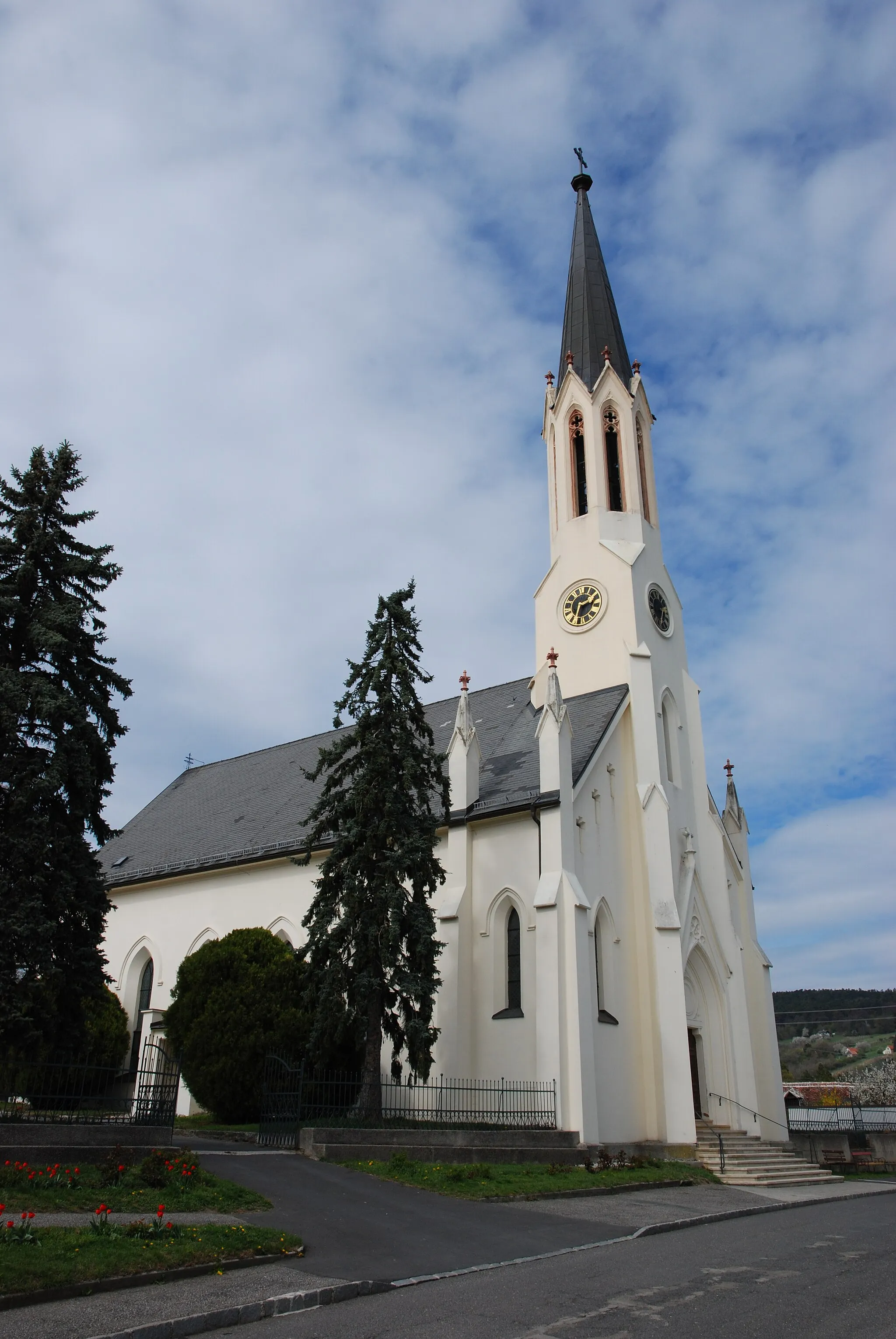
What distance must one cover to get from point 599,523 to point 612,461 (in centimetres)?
282

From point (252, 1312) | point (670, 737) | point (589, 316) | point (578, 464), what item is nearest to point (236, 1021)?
point (252, 1312)

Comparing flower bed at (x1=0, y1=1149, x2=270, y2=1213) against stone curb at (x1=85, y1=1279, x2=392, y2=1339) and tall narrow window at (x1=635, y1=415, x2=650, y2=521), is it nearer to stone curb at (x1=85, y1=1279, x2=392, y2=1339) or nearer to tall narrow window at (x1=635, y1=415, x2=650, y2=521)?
stone curb at (x1=85, y1=1279, x2=392, y2=1339)

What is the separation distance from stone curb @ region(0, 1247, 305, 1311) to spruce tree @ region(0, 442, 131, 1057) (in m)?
5.98

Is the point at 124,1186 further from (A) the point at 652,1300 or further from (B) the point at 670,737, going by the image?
(B) the point at 670,737

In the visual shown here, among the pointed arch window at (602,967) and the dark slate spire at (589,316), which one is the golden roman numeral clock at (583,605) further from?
the pointed arch window at (602,967)

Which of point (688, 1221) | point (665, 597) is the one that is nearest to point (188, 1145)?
point (688, 1221)

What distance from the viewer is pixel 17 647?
15328mm

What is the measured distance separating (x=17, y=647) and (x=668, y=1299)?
498 inches

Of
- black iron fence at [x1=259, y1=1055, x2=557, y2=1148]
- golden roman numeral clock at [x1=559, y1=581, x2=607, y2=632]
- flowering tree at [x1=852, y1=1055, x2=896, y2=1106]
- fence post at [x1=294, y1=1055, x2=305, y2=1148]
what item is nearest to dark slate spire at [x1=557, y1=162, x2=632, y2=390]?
golden roman numeral clock at [x1=559, y1=581, x2=607, y2=632]

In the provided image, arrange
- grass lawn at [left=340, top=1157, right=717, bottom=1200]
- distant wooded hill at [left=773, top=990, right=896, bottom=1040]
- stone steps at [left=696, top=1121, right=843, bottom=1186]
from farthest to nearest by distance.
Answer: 1. distant wooded hill at [left=773, top=990, right=896, bottom=1040]
2. stone steps at [left=696, top=1121, right=843, bottom=1186]
3. grass lawn at [left=340, top=1157, right=717, bottom=1200]

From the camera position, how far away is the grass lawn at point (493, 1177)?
13.3 m

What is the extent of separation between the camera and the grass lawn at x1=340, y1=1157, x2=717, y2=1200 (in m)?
13.3

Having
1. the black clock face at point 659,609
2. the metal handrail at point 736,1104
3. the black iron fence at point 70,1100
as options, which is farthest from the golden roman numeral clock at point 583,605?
the black iron fence at point 70,1100

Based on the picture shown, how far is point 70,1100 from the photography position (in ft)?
40.9
